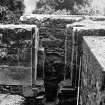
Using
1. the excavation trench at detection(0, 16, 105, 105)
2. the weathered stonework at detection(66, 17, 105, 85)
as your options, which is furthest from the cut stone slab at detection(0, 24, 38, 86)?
the weathered stonework at detection(66, 17, 105, 85)

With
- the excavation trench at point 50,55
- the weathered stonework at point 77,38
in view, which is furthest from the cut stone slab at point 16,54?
the weathered stonework at point 77,38

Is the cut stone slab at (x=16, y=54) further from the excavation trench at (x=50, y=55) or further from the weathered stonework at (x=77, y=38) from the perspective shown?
the weathered stonework at (x=77, y=38)

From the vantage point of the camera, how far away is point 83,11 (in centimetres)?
1390

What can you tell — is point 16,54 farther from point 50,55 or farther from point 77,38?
point 50,55

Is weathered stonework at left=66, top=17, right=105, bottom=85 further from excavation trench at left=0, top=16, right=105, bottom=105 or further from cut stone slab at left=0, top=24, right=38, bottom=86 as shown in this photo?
cut stone slab at left=0, top=24, right=38, bottom=86

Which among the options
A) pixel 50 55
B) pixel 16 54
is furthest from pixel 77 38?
pixel 50 55

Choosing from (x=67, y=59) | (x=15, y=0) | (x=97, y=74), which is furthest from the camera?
(x=15, y=0)

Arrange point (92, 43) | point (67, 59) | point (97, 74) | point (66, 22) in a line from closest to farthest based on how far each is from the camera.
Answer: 1. point (97, 74)
2. point (92, 43)
3. point (67, 59)
4. point (66, 22)

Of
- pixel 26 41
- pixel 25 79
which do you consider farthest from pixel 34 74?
pixel 26 41

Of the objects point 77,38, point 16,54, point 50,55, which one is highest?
point 77,38

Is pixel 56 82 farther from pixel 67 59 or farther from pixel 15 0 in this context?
pixel 15 0

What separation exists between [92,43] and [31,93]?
1460 mm

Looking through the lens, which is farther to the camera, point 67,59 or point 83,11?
point 83,11

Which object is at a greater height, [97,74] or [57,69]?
[97,74]
